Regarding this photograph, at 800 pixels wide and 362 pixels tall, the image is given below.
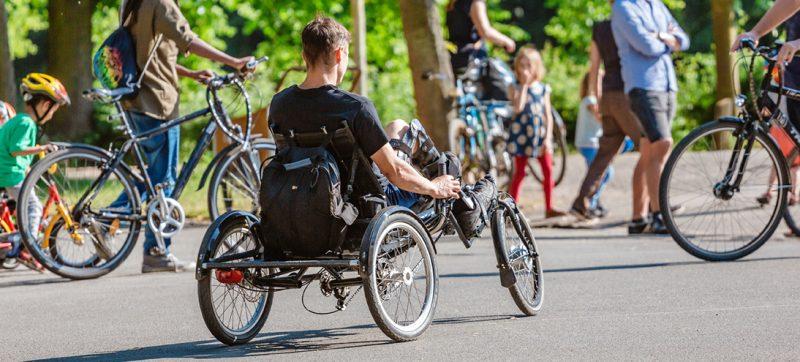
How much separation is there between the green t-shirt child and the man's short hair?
3277 mm

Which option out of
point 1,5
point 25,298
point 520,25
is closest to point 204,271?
point 25,298

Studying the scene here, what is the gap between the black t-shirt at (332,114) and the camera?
6109 mm

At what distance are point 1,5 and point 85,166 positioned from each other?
6971mm

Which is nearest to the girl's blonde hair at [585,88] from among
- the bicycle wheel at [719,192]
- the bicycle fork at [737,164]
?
the bicycle wheel at [719,192]

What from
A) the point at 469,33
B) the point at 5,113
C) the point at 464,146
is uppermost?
the point at 469,33

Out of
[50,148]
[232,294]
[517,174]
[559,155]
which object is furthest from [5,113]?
[559,155]

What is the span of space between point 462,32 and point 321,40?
712 cm

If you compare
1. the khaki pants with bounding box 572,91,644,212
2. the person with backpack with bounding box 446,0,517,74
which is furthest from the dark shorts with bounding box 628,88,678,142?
the person with backpack with bounding box 446,0,517,74

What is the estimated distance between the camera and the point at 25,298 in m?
8.12

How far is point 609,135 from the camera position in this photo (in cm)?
1205

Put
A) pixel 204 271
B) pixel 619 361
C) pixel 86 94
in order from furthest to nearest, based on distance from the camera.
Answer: pixel 86 94 → pixel 204 271 → pixel 619 361

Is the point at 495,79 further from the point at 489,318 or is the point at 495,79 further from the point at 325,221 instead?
the point at 325,221

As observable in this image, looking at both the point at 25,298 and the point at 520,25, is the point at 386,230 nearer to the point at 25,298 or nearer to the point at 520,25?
the point at 25,298

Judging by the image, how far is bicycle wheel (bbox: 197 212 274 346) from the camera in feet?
19.9
